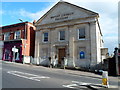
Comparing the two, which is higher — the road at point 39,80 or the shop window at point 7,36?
the shop window at point 7,36

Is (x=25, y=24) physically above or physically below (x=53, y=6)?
below

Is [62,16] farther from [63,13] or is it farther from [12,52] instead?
[12,52]

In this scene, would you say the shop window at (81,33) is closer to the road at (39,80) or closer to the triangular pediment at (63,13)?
the triangular pediment at (63,13)

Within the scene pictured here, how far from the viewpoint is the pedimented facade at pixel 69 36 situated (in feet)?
66.1

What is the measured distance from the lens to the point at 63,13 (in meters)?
23.1

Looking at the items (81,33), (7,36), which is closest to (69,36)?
(81,33)

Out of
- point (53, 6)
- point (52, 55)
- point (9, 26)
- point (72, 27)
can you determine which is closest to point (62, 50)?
point (52, 55)

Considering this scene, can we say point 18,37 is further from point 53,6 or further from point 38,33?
point 53,6

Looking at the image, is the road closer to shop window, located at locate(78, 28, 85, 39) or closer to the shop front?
shop window, located at locate(78, 28, 85, 39)

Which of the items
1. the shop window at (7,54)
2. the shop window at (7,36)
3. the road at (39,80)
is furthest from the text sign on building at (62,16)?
the road at (39,80)

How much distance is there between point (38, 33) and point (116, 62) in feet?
48.1

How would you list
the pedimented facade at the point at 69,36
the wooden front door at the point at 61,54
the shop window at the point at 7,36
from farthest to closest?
the shop window at the point at 7,36, the wooden front door at the point at 61,54, the pedimented facade at the point at 69,36

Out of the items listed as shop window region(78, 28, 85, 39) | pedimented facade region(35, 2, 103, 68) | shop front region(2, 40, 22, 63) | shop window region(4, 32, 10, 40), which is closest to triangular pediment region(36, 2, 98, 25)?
pedimented facade region(35, 2, 103, 68)

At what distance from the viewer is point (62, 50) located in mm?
22750
